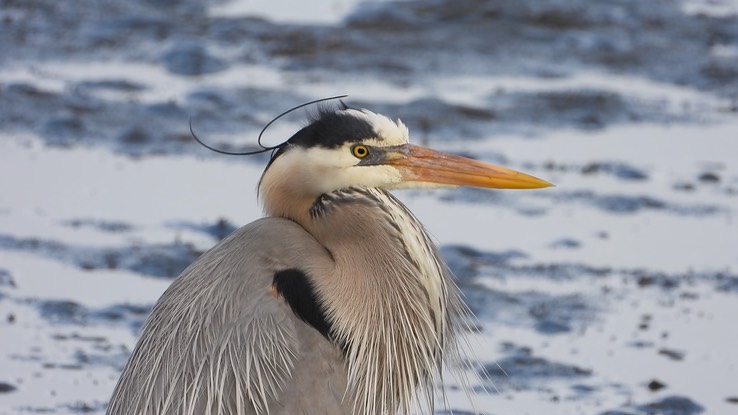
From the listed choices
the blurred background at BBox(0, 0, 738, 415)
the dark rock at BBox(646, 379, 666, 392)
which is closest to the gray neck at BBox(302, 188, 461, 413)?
the blurred background at BBox(0, 0, 738, 415)

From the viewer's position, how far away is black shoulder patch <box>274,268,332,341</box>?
471 centimetres

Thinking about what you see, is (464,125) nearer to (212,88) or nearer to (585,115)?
(585,115)

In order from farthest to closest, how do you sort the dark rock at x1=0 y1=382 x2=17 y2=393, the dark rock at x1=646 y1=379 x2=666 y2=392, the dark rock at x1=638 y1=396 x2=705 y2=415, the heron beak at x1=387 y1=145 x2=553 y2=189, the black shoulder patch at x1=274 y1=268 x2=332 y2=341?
the dark rock at x1=646 y1=379 x2=666 y2=392, the dark rock at x1=638 y1=396 x2=705 y2=415, the dark rock at x1=0 y1=382 x2=17 y2=393, the heron beak at x1=387 y1=145 x2=553 y2=189, the black shoulder patch at x1=274 y1=268 x2=332 y2=341

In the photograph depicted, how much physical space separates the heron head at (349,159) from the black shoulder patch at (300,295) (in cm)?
30

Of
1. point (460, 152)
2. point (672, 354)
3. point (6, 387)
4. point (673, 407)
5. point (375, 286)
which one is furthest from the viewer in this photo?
point (460, 152)

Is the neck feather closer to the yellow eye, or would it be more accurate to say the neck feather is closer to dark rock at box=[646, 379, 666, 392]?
the yellow eye

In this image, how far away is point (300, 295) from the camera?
473 cm

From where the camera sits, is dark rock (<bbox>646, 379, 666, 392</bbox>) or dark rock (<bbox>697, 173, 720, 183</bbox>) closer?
dark rock (<bbox>646, 379, 666, 392</bbox>)

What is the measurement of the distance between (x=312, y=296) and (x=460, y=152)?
482cm

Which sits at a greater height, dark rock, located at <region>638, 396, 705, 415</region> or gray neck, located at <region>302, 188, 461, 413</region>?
gray neck, located at <region>302, 188, 461, 413</region>

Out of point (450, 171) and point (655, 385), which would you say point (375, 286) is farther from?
point (655, 385)

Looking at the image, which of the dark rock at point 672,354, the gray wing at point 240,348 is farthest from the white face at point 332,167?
the dark rock at point 672,354

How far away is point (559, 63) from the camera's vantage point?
37.6 feet

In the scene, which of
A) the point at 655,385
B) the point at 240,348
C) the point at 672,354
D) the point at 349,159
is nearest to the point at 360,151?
the point at 349,159
